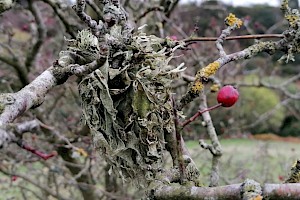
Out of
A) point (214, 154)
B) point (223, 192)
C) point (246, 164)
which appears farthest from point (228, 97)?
point (246, 164)

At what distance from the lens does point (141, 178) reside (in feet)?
4.27

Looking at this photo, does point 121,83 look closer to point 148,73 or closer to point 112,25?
point 148,73

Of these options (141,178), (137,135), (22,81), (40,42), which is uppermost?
(40,42)

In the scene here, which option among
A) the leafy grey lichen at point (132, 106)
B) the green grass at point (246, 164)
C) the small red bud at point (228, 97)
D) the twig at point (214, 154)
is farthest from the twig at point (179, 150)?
the green grass at point (246, 164)

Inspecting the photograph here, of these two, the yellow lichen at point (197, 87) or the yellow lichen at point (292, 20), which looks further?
the yellow lichen at point (292, 20)

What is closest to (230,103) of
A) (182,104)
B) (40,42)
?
(182,104)

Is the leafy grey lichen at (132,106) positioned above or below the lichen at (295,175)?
above

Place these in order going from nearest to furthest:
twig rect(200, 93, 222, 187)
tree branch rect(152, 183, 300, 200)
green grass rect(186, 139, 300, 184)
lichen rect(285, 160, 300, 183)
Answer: tree branch rect(152, 183, 300, 200) < lichen rect(285, 160, 300, 183) < twig rect(200, 93, 222, 187) < green grass rect(186, 139, 300, 184)

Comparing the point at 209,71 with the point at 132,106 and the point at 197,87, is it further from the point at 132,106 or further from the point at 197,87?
the point at 132,106

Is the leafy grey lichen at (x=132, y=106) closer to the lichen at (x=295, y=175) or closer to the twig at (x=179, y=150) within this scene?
the twig at (x=179, y=150)

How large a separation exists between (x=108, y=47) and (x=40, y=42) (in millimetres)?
2418

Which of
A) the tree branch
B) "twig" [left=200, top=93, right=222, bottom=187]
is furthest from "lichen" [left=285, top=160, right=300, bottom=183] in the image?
"twig" [left=200, top=93, right=222, bottom=187]

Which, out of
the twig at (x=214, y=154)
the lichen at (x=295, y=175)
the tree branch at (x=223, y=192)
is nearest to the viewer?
the tree branch at (x=223, y=192)

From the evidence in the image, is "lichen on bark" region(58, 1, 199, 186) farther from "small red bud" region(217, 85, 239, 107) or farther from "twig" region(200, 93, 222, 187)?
"twig" region(200, 93, 222, 187)
